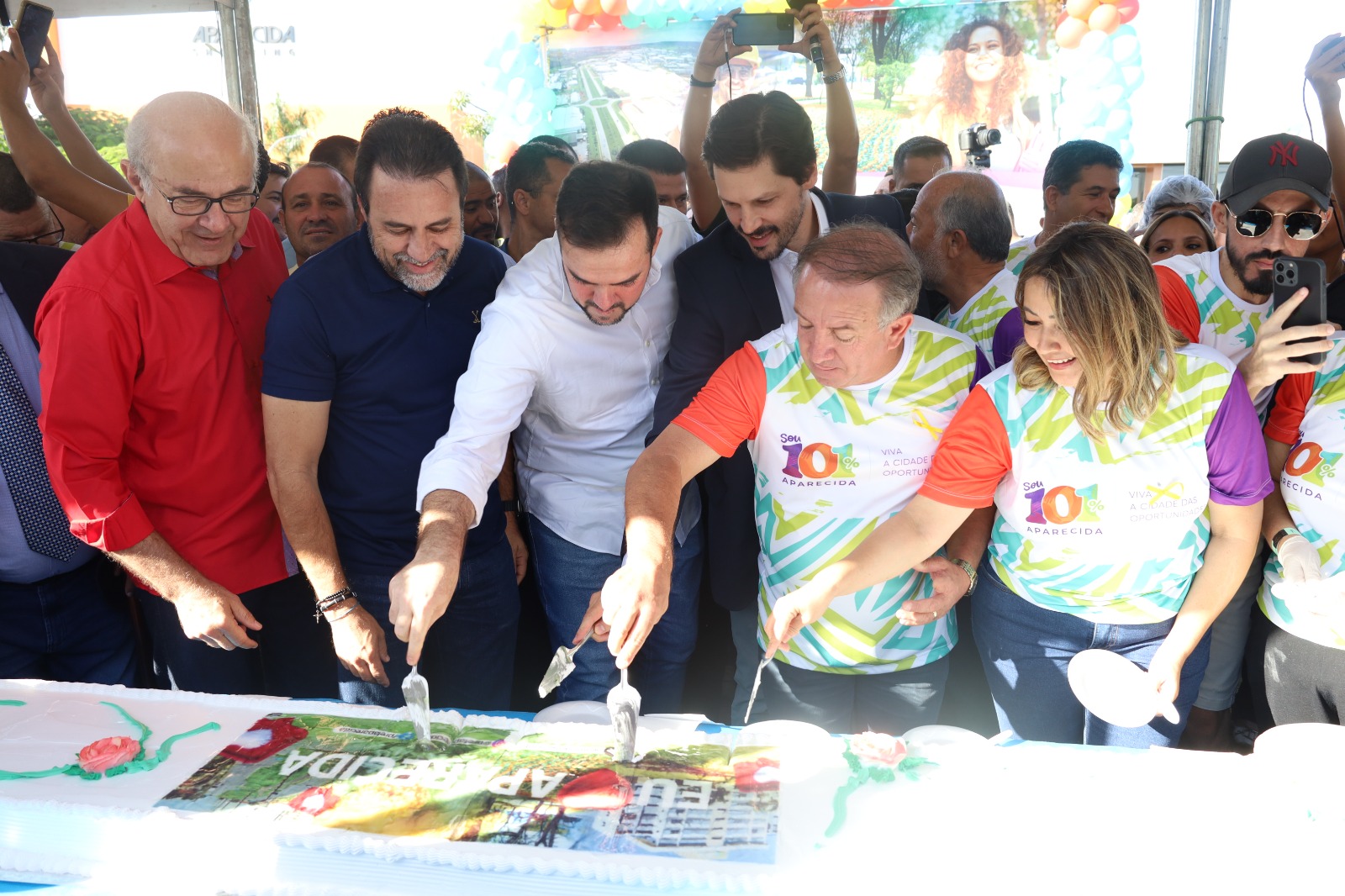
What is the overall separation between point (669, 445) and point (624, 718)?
1.94ft

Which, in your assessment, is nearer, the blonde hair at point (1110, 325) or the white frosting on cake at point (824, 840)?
the white frosting on cake at point (824, 840)

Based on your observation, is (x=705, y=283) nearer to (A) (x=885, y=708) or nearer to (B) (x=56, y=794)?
(A) (x=885, y=708)

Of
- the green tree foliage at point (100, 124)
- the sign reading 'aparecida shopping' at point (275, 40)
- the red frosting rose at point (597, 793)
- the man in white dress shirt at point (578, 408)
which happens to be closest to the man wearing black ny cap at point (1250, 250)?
the man in white dress shirt at point (578, 408)

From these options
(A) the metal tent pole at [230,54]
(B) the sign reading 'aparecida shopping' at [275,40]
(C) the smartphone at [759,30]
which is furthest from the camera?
(B) the sign reading 'aparecida shopping' at [275,40]

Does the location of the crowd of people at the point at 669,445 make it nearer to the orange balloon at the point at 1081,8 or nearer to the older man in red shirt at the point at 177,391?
the older man in red shirt at the point at 177,391

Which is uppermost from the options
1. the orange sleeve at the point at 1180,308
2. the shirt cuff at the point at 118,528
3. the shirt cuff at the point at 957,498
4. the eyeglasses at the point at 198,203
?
the eyeglasses at the point at 198,203

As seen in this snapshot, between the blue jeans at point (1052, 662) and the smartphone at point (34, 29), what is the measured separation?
2969 millimetres

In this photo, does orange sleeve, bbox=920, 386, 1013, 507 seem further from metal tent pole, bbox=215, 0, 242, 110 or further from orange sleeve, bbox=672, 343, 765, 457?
metal tent pole, bbox=215, 0, 242, 110

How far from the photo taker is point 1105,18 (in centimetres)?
586

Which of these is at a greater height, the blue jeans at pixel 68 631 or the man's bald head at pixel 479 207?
the man's bald head at pixel 479 207

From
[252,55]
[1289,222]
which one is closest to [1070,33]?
[1289,222]

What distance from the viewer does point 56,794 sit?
1.42 metres

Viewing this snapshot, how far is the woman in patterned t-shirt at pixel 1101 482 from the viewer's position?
1.61 meters

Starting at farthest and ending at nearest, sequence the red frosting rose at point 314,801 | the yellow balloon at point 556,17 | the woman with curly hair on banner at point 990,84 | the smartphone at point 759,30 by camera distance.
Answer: the yellow balloon at point 556,17 < the woman with curly hair on banner at point 990,84 < the smartphone at point 759,30 < the red frosting rose at point 314,801
